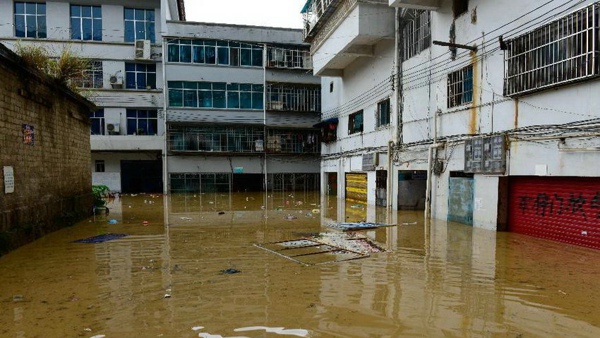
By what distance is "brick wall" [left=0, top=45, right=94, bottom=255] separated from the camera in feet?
28.2

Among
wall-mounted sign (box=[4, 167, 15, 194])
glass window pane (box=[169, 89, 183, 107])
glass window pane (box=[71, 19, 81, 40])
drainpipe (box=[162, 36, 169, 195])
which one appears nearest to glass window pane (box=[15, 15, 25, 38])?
glass window pane (box=[71, 19, 81, 40])

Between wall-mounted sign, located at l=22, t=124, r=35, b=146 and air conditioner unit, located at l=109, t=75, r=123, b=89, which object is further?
air conditioner unit, located at l=109, t=75, r=123, b=89

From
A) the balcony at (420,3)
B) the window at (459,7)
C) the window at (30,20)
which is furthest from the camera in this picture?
the window at (30,20)

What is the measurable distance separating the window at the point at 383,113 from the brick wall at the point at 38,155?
13319 mm

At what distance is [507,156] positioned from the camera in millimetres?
10820

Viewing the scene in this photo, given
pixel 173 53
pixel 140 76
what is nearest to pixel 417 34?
pixel 173 53

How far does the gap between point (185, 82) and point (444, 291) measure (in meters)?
27.0

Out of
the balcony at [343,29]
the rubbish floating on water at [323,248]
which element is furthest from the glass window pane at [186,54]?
the rubbish floating on water at [323,248]

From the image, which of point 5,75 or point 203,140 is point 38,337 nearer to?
point 5,75

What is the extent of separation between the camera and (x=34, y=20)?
28.1m

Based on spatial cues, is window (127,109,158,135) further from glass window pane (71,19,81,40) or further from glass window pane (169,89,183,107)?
glass window pane (71,19,81,40)

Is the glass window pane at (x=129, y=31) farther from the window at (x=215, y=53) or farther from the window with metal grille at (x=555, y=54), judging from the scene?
the window with metal grille at (x=555, y=54)

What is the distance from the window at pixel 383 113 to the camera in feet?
60.7

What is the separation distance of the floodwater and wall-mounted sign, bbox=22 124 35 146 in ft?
8.61
